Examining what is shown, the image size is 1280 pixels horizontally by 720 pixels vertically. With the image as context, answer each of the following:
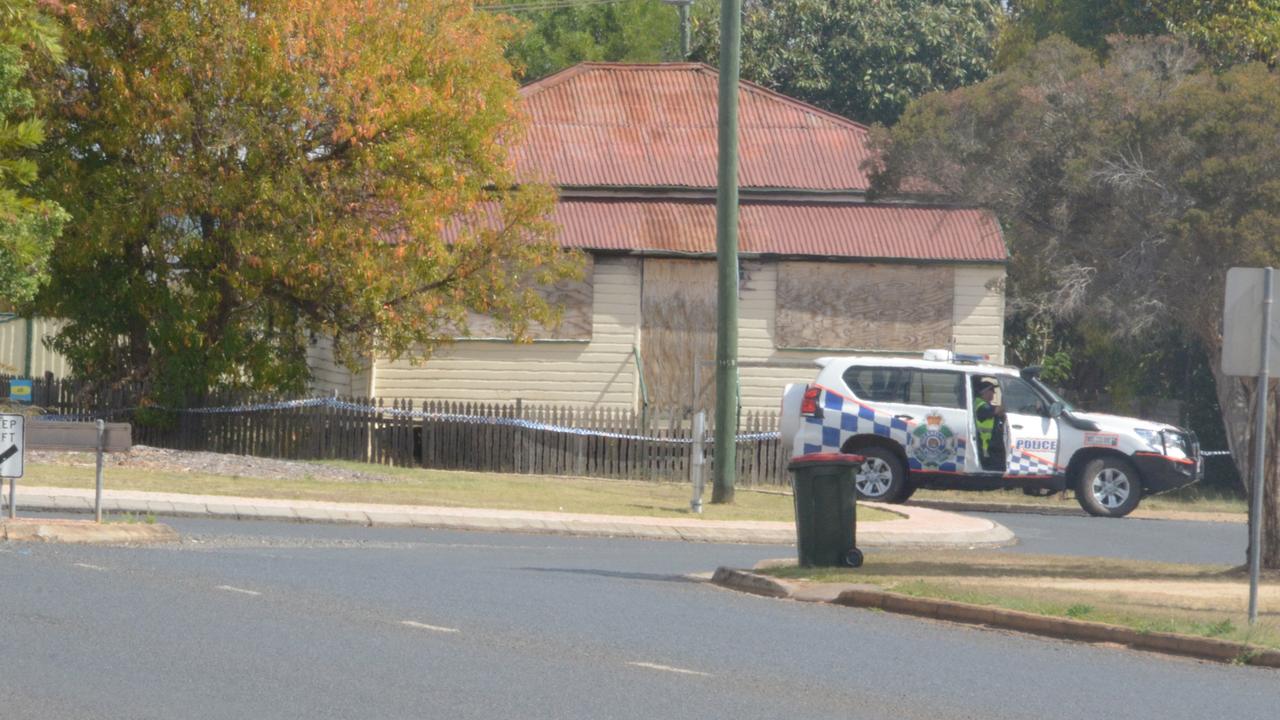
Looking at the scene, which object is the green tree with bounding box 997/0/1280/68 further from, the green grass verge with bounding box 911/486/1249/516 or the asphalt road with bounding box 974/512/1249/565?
the asphalt road with bounding box 974/512/1249/565

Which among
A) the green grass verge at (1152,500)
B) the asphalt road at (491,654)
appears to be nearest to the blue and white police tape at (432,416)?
the green grass verge at (1152,500)

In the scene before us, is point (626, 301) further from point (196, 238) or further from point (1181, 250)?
point (1181, 250)

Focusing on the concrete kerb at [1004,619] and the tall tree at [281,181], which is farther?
the tall tree at [281,181]

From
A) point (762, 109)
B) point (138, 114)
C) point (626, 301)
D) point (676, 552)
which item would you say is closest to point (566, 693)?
point (676, 552)

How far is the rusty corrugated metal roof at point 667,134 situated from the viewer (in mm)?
33188

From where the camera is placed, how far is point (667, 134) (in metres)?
34.2

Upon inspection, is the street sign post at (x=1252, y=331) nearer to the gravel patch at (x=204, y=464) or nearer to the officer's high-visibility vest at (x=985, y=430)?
the officer's high-visibility vest at (x=985, y=430)

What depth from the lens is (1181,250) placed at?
16.7 meters

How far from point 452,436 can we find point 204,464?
229 inches

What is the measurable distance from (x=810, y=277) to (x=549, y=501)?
36.2ft

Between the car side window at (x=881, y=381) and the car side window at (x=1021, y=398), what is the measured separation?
134cm

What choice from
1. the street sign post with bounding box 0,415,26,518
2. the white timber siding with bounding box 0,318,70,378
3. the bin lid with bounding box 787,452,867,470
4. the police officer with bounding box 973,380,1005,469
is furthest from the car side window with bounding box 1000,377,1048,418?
the white timber siding with bounding box 0,318,70,378

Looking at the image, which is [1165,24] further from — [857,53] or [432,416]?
[432,416]

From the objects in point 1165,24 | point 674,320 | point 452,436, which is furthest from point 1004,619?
point 1165,24
